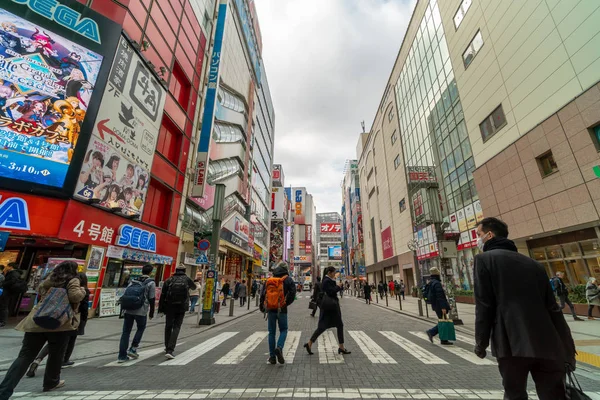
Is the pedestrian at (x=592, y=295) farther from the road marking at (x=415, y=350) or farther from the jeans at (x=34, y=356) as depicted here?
the jeans at (x=34, y=356)

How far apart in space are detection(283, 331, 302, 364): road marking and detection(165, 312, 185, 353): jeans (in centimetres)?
245

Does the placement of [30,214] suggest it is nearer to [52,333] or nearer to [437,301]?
[52,333]

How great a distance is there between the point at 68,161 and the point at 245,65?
1235 inches

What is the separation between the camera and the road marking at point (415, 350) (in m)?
5.41

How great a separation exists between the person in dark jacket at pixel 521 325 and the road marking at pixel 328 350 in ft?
11.8

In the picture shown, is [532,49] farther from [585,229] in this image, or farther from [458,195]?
[458,195]

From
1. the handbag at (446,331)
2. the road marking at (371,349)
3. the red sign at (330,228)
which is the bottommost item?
the road marking at (371,349)

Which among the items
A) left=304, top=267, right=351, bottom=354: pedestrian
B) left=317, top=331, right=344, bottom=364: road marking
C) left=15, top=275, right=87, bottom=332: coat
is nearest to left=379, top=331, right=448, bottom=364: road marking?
left=304, top=267, right=351, bottom=354: pedestrian

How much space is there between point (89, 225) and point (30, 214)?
6.73ft

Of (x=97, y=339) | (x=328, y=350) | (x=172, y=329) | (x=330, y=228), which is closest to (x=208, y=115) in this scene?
(x=97, y=339)

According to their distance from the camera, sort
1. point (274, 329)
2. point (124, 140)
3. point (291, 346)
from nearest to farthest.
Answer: point (274, 329) < point (291, 346) < point (124, 140)

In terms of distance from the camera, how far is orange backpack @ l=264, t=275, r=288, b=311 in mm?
5543

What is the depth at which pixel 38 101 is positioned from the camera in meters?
9.99

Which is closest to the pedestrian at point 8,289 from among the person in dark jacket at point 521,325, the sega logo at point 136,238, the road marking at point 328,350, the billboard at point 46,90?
the billboard at point 46,90
